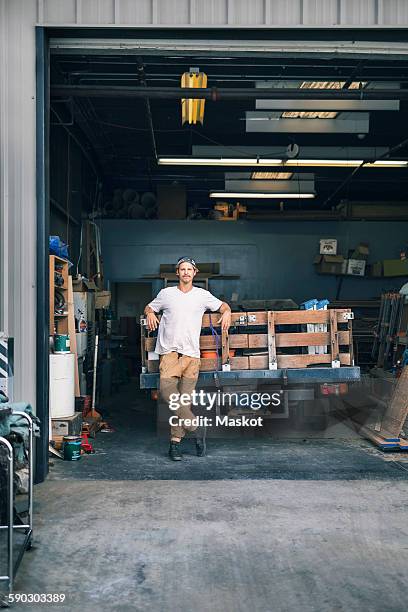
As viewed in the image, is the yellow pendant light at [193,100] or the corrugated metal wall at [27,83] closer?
the corrugated metal wall at [27,83]

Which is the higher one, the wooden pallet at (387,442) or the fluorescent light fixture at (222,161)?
the fluorescent light fixture at (222,161)

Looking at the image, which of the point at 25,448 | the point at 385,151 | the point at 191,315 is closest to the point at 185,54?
the point at 191,315

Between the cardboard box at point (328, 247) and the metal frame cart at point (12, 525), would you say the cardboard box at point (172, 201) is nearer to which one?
the cardboard box at point (328, 247)

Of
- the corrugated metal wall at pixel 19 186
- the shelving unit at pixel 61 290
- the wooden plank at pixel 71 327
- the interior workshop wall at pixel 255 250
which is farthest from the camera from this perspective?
the interior workshop wall at pixel 255 250

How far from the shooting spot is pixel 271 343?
781 centimetres

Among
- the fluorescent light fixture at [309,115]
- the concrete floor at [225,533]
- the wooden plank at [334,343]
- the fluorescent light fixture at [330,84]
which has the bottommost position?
the concrete floor at [225,533]

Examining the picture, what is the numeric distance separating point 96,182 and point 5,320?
10027mm

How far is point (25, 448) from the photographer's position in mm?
5219

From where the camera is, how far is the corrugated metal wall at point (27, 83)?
662cm

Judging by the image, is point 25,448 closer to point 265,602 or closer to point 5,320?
point 5,320

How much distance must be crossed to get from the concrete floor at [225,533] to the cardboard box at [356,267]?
824cm

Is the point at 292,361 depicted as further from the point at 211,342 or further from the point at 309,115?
the point at 309,115

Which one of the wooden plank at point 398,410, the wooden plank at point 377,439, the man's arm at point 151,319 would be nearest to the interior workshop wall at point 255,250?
the wooden plank at point 377,439

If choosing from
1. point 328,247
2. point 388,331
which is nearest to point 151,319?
point 388,331
